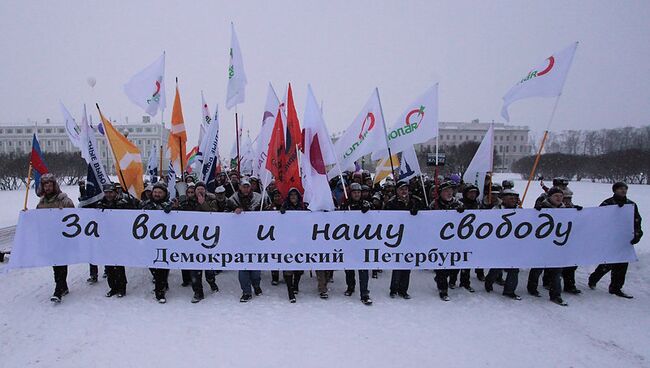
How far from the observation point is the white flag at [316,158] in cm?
568

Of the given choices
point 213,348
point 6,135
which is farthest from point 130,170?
point 6,135

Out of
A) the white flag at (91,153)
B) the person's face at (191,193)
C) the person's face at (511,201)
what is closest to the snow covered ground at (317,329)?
the person's face at (511,201)

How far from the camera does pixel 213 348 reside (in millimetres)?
4312

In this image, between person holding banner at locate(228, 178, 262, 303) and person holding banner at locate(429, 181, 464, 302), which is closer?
person holding banner at locate(228, 178, 262, 303)

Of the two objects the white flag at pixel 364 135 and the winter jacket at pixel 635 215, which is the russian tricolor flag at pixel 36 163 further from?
the winter jacket at pixel 635 215

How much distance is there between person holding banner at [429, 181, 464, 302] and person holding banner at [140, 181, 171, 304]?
175 inches

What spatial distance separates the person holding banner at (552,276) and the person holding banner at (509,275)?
0.28 meters

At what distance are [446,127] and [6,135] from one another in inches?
4789

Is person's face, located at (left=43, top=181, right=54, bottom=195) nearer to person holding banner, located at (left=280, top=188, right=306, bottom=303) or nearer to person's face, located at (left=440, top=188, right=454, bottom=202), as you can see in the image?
A: person holding banner, located at (left=280, top=188, right=306, bottom=303)

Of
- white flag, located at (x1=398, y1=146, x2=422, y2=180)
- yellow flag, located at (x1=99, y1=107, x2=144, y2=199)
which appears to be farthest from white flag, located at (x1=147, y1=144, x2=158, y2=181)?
white flag, located at (x1=398, y1=146, x2=422, y2=180)

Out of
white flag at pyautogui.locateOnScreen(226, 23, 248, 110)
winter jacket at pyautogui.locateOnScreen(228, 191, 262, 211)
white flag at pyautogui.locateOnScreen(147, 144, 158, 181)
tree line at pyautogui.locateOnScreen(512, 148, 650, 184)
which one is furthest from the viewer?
tree line at pyautogui.locateOnScreen(512, 148, 650, 184)

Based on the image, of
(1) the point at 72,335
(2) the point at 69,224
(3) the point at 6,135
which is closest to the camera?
(1) the point at 72,335

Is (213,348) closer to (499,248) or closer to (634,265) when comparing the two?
(499,248)

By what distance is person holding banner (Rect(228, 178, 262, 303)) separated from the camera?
5.71 meters
